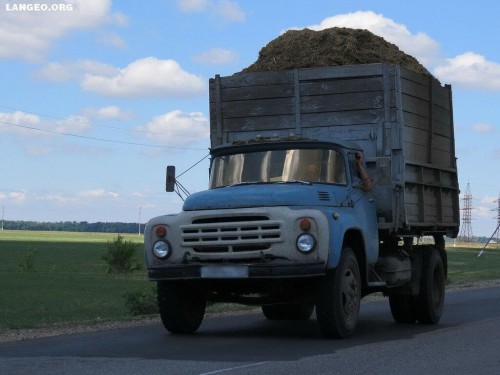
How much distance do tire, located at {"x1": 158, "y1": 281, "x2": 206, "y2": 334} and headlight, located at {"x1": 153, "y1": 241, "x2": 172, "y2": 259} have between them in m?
0.58

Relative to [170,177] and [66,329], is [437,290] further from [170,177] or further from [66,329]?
[66,329]

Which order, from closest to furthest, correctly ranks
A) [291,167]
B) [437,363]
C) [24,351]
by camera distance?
[437,363]
[24,351]
[291,167]

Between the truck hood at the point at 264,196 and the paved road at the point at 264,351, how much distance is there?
66.0 inches

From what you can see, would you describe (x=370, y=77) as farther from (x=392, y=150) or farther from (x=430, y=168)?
(x=430, y=168)

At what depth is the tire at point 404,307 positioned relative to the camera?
16578 millimetres

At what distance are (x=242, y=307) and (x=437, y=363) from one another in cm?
1135

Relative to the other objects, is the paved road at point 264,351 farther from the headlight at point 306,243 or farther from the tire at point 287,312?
the headlight at point 306,243

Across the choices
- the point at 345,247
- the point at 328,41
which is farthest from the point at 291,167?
the point at 328,41

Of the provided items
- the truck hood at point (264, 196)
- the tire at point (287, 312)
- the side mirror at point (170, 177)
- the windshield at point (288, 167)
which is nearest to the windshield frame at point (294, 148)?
the windshield at point (288, 167)

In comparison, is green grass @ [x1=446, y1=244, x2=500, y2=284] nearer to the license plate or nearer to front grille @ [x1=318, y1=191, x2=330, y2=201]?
front grille @ [x1=318, y1=191, x2=330, y2=201]

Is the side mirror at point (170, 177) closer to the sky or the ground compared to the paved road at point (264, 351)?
closer to the sky

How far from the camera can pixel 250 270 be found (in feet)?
41.8

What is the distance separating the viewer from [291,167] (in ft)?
46.5

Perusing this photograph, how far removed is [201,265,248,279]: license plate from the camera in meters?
12.8
